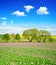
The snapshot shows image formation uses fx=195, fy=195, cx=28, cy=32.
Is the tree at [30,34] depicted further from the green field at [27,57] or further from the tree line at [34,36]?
the green field at [27,57]

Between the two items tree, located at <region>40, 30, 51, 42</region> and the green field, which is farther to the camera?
tree, located at <region>40, 30, 51, 42</region>

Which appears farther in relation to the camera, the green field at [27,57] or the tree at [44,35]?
the tree at [44,35]

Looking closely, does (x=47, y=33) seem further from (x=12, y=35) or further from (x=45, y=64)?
(x=45, y=64)

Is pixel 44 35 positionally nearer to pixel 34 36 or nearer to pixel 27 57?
pixel 34 36

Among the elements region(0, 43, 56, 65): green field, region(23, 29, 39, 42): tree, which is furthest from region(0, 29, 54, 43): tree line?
region(0, 43, 56, 65): green field

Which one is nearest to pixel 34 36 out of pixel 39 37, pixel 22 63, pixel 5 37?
pixel 39 37

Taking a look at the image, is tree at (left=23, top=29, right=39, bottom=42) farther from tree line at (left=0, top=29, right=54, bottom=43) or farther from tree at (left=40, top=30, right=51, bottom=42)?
tree at (left=40, top=30, right=51, bottom=42)

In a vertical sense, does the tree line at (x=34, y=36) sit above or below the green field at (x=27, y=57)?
above

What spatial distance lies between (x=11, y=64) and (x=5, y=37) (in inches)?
2047

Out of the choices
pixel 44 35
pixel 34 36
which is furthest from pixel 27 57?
pixel 44 35

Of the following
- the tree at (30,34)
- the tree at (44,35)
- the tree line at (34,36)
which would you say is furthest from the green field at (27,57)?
the tree at (44,35)

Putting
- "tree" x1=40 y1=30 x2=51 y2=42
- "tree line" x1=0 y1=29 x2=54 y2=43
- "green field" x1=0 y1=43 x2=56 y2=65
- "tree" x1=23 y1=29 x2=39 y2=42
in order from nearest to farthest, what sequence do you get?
"green field" x1=0 y1=43 x2=56 y2=65, "tree line" x1=0 y1=29 x2=54 y2=43, "tree" x1=23 y1=29 x2=39 y2=42, "tree" x1=40 y1=30 x2=51 y2=42

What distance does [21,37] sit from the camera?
70.8m

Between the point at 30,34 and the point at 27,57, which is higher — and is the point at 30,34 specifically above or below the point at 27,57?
above
